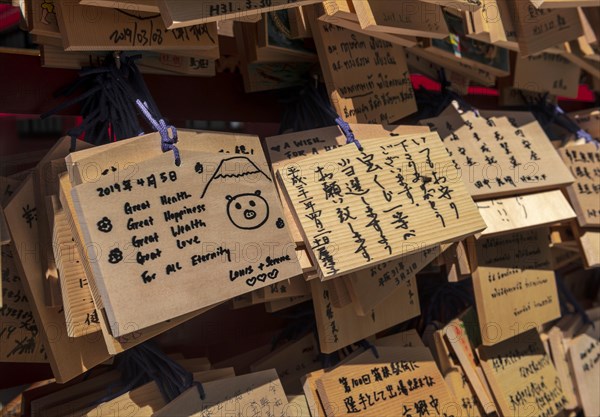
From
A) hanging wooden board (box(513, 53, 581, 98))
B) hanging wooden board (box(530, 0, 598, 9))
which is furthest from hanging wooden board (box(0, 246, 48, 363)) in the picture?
hanging wooden board (box(513, 53, 581, 98))

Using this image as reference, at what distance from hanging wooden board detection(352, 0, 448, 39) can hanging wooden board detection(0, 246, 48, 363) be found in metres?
0.42

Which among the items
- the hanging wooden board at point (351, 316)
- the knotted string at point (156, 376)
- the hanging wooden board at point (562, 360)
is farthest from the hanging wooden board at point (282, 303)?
the hanging wooden board at point (562, 360)

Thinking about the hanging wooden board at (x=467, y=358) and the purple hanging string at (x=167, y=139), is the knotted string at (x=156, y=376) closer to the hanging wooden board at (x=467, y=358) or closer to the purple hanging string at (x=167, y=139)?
the purple hanging string at (x=167, y=139)

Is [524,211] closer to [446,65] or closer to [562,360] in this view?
[446,65]

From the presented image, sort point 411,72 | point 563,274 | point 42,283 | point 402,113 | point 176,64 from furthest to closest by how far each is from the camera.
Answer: point 563,274 < point 411,72 < point 402,113 < point 176,64 < point 42,283

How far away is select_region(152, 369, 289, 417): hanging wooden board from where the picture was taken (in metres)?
0.69

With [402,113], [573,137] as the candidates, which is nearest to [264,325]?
[402,113]

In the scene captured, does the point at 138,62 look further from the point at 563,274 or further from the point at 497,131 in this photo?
the point at 563,274

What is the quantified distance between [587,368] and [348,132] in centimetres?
63

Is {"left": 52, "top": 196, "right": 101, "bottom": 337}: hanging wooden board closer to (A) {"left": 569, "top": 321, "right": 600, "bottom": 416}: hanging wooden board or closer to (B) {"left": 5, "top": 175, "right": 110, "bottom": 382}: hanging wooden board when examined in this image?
(B) {"left": 5, "top": 175, "right": 110, "bottom": 382}: hanging wooden board

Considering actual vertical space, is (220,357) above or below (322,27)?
below

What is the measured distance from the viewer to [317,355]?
0.90m

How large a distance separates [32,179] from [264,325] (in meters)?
0.39

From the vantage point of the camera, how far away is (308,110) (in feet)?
2.87
